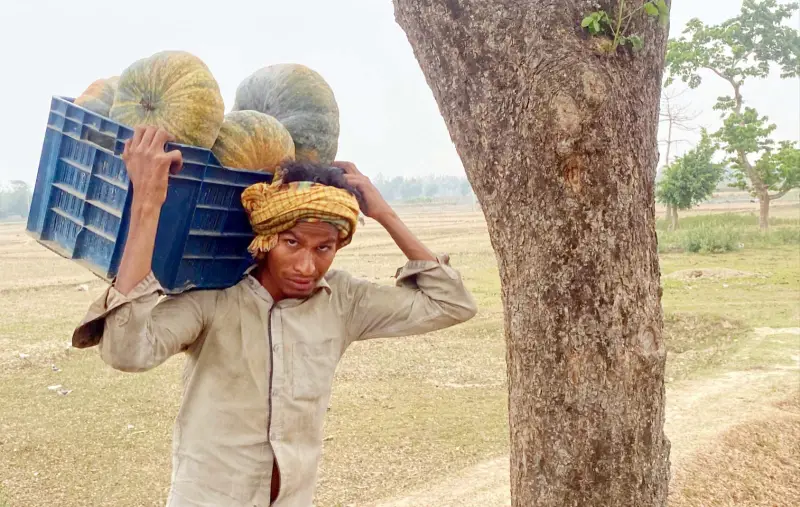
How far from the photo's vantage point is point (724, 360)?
323 inches

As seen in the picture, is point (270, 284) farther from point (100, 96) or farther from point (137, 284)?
point (100, 96)

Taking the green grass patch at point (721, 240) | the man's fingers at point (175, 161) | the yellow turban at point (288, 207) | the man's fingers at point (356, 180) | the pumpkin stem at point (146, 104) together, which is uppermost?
the pumpkin stem at point (146, 104)

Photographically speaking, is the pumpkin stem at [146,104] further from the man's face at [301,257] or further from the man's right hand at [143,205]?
the man's face at [301,257]

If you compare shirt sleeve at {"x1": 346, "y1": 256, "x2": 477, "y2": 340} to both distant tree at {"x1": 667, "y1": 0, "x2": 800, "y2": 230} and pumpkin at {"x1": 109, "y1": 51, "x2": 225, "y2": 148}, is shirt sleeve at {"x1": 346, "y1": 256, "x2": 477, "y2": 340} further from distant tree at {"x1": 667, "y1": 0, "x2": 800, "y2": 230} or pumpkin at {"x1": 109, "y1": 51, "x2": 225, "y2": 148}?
distant tree at {"x1": 667, "y1": 0, "x2": 800, "y2": 230}

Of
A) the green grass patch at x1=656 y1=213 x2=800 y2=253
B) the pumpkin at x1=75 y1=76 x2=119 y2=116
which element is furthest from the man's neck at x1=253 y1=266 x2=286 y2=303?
the green grass patch at x1=656 y1=213 x2=800 y2=253

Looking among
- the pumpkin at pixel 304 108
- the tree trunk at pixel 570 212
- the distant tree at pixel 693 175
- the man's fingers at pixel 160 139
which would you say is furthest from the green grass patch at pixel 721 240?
the man's fingers at pixel 160 139

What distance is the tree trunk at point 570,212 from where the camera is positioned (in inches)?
81.1

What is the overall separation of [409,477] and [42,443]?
3.05 metres

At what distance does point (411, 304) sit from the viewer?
89.7 inches

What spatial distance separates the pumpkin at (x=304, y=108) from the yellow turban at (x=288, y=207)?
0.31 meters

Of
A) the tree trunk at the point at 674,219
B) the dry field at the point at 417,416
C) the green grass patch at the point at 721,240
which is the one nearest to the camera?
the dry field at the point at 417,416

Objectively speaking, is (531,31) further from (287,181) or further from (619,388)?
(619,388)

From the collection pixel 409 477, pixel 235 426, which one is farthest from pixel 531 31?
pixel 409 477

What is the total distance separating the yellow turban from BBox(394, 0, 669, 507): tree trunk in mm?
471
